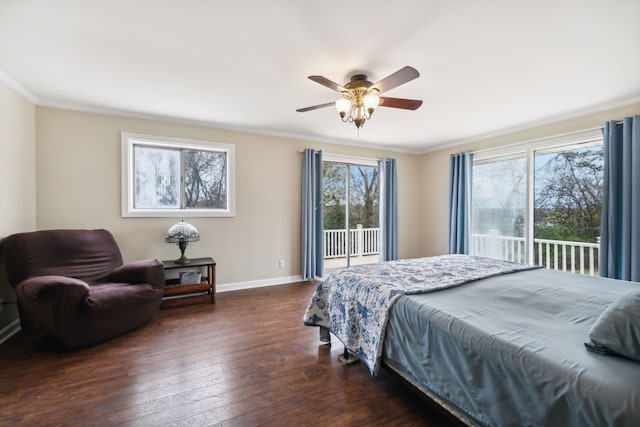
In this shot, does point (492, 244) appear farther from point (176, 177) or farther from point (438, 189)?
point (176, 177)

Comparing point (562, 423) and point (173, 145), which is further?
point (173, 145)

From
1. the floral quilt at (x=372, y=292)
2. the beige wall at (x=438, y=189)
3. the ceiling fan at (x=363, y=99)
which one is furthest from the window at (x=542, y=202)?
the ceiling fan at (x=363, y=99)

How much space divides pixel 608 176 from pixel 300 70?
3741 millimetres

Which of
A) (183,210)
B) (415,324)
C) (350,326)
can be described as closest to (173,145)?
(183,210)

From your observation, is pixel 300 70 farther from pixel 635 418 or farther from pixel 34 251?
pixel 34 251

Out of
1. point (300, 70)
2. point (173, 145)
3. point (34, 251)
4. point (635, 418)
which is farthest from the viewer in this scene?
point (173, 145)

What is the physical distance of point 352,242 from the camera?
6.01 m

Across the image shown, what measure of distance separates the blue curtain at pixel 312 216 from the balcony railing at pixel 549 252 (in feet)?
9.26

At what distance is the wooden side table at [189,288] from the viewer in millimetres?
3496

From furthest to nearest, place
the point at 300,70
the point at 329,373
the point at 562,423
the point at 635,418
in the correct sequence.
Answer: the point at 300,70, the point at 329,373, the point at 562,423, the point at 635,418

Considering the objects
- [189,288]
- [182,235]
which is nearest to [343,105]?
[182,235]

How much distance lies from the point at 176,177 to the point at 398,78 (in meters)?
3.40

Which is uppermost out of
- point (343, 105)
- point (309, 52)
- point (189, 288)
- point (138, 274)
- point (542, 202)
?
point (309, 52)

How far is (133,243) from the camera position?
12.0ft
